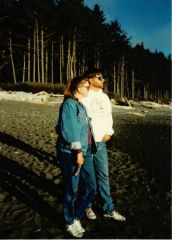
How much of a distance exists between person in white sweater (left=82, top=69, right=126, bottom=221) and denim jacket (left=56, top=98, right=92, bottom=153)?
0.63 metres

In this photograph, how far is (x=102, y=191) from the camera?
5.84m

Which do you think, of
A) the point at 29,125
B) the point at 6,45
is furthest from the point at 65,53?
the point at 29,125

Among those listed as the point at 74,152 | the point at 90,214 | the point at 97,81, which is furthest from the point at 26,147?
the point at 74,152

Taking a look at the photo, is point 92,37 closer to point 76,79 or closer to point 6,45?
point 6,45

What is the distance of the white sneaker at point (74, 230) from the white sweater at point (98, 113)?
4.59 feet

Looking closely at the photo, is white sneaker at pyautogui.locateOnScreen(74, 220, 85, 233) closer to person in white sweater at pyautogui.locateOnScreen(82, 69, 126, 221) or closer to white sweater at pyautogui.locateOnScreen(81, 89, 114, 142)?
person in white sweater at pyautogui.locateOnScreen(82, 69, 126, 221)

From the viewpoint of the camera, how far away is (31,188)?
7.39 m

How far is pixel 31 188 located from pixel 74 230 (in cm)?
248

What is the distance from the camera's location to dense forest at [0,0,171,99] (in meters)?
46.9

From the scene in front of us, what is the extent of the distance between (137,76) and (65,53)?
34.1m

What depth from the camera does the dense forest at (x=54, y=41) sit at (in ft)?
154

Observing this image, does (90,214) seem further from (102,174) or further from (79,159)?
(79,159)

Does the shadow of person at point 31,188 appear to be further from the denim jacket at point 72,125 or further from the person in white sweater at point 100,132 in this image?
the denim jacket at point 72,125

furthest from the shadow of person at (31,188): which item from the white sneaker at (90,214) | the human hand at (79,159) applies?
the human hand at (79,159)
